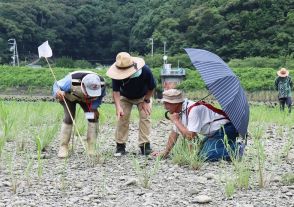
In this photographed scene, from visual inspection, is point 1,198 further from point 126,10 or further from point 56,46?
point 126,10

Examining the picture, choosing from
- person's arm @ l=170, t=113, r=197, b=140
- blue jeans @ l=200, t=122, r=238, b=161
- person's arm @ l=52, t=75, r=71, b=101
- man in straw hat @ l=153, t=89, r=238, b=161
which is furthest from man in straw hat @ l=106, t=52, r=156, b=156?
blue jeans @ l=200, t=122, r=238, b=161

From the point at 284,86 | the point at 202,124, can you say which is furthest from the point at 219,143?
the point at 284,86

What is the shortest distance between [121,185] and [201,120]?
1354 mm

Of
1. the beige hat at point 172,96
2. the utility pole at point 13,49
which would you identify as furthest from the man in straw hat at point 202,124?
the utility pole at point 13,49

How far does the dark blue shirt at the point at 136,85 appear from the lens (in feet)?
19.5

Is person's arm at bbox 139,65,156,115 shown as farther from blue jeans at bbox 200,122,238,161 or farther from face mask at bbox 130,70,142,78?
blue jeans at bbox 200,122,238,161

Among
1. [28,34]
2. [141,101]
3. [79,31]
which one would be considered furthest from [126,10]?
[141,101]

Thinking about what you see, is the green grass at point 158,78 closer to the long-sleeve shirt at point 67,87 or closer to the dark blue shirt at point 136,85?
the dark blue shirt at point 136,85

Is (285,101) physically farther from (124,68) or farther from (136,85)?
(124,68)

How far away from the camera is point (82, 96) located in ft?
18.6

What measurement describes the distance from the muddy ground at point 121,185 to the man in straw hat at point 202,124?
166mm

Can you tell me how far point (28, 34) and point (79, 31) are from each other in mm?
9052

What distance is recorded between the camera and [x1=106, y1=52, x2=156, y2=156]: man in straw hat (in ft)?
19.1

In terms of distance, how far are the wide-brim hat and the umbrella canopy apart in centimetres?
102
